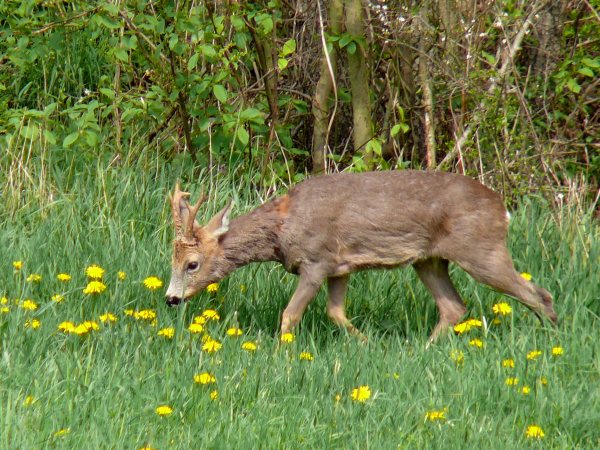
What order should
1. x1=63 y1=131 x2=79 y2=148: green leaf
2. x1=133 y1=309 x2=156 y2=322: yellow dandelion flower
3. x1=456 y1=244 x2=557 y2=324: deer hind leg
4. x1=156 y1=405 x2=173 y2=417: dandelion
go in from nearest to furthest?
x1=156 y1=405 x2=173 y2=417: dandelion
x1=133 y1=309 x2=156 y2=322: yellow dandelion flower
x1=456 y1=244 x2=557 y2=324: deer hind leg
x1=63 y1=131 x2=79 y2=148: green leaf

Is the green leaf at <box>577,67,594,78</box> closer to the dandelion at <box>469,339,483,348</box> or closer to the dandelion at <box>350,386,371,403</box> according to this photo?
the dandelion at <box>469,339,483,348</box>

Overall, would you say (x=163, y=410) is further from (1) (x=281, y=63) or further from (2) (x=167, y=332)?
(1) (x=281, y=63)

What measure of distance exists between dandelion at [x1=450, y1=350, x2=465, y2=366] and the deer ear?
1.74 metres

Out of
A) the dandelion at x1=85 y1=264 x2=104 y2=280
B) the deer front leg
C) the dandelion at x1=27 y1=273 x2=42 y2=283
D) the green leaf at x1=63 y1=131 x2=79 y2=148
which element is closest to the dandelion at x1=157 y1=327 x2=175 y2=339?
the dandelion at x1=85 y1=264 x2=104 y2=280

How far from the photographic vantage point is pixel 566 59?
9117 millimetres

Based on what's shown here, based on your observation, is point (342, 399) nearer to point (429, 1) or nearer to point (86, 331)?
point (86, 331)

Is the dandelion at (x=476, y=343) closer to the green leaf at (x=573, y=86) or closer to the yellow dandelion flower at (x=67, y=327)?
the yellow dandelion flower at (x=67, y=327)

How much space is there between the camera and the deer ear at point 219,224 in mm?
7035

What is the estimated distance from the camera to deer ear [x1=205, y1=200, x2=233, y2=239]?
704 cm

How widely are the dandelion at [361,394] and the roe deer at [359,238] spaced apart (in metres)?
1.41

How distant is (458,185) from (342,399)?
1.91 meters

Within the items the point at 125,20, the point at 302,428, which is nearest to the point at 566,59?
the point at 125,20

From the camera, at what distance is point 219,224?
7.05 metres

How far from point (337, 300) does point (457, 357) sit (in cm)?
125
